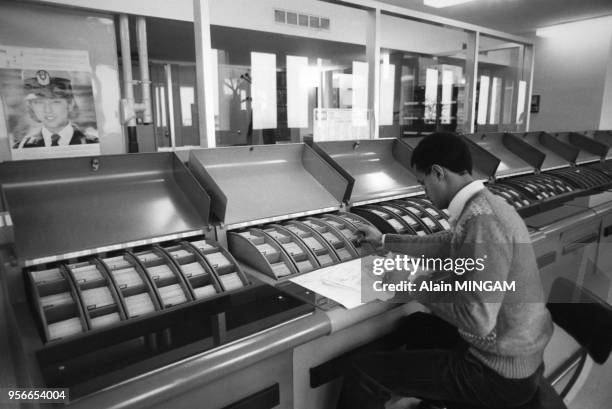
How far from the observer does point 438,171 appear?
1.49m

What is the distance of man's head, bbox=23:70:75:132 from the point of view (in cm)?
378

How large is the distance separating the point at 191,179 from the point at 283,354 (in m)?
0.80

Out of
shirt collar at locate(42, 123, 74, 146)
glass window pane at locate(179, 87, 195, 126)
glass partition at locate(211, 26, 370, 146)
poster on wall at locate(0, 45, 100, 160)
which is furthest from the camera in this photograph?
glass window pane at locate(179, 87, 195, 126)

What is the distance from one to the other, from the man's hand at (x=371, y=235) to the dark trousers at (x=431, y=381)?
1.65ft

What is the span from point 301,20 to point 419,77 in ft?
10.8

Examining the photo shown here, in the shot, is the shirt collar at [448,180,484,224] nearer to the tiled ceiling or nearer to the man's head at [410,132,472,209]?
the man's head at [410,132,472,209]

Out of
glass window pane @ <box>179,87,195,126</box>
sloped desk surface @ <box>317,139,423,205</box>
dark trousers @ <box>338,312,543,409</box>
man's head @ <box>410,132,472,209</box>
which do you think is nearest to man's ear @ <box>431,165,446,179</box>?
man's head @ <box>410,132,472,209</box>

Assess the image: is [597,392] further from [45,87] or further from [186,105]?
[186,105]

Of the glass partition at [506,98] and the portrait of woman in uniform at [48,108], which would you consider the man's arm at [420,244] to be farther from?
the portrait of woman in uniform at [48,108]

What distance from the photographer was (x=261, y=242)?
1710mm

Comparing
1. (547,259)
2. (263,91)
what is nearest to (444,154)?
(263,91)

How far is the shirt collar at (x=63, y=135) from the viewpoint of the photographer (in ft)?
12.8

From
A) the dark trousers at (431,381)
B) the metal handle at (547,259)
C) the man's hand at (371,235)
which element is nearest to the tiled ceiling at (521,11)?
the metal handle at (547,259)

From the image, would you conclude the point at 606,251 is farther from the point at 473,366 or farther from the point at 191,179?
the point at 191,179
